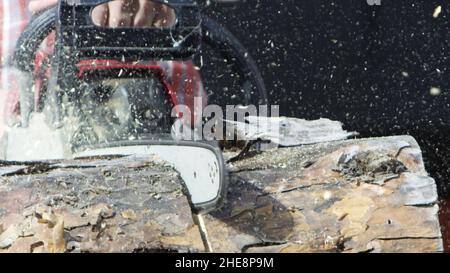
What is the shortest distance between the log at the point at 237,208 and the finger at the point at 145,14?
4.01 feet

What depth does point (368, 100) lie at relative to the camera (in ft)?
17.2

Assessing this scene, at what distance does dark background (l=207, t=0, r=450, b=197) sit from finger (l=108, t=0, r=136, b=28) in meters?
2.14

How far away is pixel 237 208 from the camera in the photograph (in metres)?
1.70

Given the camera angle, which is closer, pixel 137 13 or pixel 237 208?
pixel 237 208

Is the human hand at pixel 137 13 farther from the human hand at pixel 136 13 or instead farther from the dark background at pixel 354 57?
the dark background at pixel 354 57

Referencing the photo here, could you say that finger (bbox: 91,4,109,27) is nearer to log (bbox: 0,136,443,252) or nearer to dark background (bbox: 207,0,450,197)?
log (bbox: 0,136,443,252)

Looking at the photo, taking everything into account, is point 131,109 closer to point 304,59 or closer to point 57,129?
point 57,129

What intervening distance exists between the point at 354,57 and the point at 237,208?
374 centimetres

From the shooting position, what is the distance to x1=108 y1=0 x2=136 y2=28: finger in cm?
301

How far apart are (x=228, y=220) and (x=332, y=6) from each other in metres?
3.80

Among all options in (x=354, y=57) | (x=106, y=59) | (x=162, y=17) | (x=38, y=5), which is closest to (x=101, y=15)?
(x=162, y=17)

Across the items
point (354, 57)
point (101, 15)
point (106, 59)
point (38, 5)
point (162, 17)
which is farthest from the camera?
point (354, 57)

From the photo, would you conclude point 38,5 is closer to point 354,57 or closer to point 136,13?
point 136,13

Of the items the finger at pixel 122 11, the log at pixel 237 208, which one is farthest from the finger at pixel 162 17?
the log at pixel 237 208
